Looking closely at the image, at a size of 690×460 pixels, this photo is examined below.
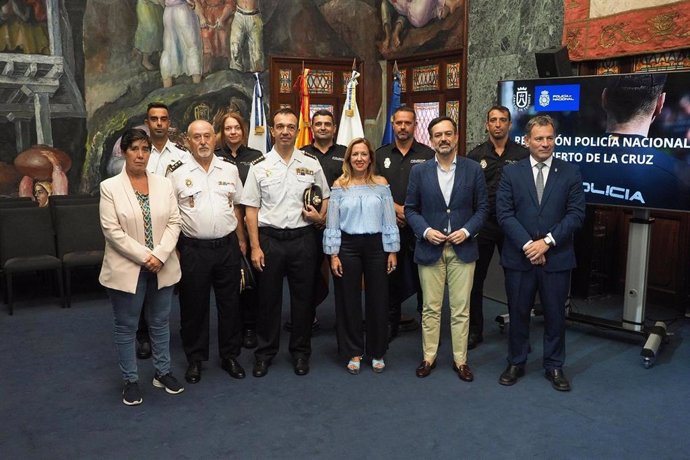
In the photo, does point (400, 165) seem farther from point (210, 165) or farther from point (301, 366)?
point (301, 366)

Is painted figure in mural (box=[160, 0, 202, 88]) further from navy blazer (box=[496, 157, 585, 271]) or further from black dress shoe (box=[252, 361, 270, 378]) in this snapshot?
navy blazer (box=[496, 157, 585, 271])

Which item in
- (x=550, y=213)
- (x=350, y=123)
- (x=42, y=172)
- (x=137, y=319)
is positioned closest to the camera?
(x=137, y=319)

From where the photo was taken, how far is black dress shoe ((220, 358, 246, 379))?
12.9ft

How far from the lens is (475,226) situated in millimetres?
3785

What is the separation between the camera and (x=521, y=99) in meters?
4.72

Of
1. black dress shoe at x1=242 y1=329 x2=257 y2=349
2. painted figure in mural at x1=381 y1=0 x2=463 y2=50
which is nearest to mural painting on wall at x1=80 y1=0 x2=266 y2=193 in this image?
painted figure in mural at x1=381 y1=0 x2=463 y2=50

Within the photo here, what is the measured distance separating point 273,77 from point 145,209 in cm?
445

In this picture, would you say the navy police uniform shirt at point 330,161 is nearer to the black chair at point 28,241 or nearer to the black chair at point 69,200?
the black chair at point 28,241

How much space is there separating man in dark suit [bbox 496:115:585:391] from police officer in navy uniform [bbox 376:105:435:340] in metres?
0.78

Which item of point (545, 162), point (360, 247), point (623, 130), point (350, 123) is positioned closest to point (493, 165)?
point (545, 162)

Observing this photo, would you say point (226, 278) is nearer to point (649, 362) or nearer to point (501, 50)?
point (649, 362)

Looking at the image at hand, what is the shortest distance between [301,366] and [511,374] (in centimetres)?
123

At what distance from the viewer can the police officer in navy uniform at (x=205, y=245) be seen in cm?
371

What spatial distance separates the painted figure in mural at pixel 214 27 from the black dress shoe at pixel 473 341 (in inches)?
169
